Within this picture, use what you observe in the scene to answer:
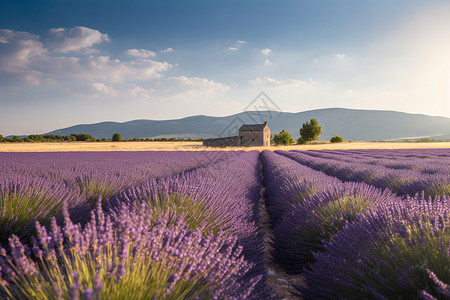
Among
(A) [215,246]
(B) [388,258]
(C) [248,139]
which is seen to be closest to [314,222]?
(B) [388,258]

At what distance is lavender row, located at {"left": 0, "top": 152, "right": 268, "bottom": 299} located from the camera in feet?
3.13

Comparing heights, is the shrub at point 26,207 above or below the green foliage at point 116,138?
below

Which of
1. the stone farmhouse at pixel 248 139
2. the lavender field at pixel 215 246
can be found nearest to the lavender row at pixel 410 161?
the lavender field at pixel 215 246

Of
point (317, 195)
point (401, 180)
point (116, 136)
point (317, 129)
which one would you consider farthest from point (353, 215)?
point (116, 136)

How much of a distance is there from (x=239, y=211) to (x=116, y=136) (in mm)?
61296

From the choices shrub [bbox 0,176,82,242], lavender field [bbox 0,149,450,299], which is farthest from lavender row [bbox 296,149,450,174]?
shrub [bbox 0,176,82,242]

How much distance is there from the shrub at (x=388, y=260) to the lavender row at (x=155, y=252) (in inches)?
14.4

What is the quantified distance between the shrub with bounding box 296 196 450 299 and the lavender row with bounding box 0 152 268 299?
0.36 meters

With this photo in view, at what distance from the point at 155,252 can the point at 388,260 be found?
1.06 meters

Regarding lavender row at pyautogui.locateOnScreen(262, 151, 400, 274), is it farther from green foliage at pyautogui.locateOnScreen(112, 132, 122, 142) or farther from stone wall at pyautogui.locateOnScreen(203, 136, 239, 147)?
green foliage at pyautogui.locateOnScreen(112, 132, 122, 142)

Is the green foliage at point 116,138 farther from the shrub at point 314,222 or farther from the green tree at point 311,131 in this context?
the shrub at point 314,222

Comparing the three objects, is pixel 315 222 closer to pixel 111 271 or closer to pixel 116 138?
pixel 111 271

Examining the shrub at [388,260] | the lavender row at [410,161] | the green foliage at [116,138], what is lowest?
the lavender row at [410,161]

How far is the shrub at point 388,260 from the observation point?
1.13 m
